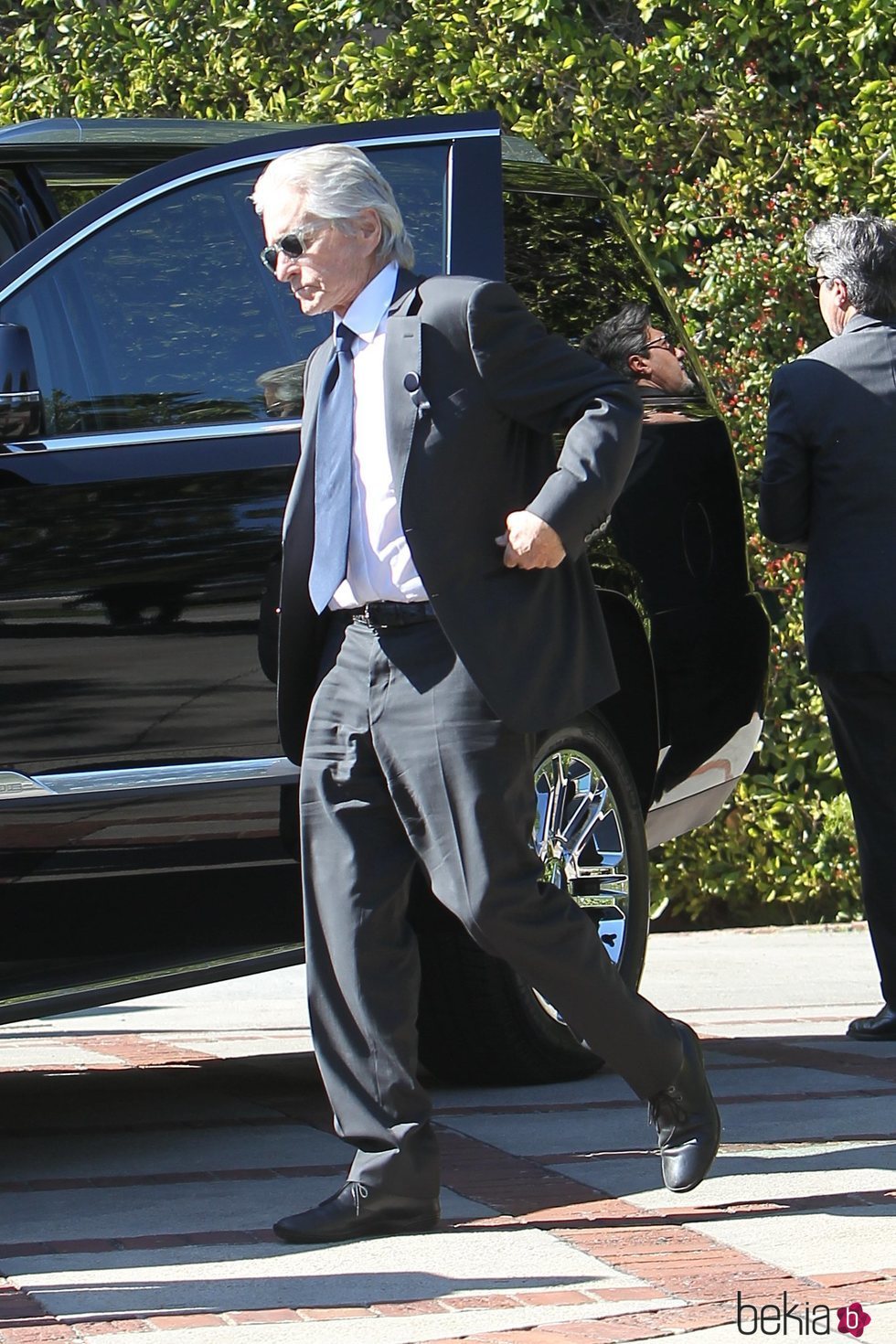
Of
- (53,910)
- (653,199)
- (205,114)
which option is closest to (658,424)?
(53,910)

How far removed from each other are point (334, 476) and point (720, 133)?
444 centimetres

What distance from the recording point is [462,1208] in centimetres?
387

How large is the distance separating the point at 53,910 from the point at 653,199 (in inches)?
176

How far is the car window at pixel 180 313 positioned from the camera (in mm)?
4297

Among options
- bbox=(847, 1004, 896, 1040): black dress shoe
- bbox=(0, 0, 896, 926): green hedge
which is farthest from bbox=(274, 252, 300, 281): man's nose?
bbox=(0, 0, 896, 926): green hedge

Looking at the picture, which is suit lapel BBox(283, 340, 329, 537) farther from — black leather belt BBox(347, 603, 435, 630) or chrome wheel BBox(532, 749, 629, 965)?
chrome wheel BBox(532, 749, 629, 965)

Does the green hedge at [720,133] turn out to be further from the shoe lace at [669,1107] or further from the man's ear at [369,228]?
the man's ear at [369,228]

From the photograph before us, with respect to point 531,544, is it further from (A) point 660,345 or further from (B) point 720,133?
(B) point 720,133

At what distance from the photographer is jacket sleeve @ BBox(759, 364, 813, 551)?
550 centimetres

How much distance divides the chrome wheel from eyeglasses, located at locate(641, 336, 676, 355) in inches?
41.2

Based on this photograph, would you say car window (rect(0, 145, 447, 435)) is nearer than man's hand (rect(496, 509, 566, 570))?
No

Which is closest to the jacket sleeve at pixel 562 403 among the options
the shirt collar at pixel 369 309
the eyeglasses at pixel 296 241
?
the shirt collar at pixel 369 309

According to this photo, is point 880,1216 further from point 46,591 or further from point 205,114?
point 205,114

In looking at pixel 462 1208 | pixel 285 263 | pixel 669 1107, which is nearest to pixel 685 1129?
pixel 669 1107
